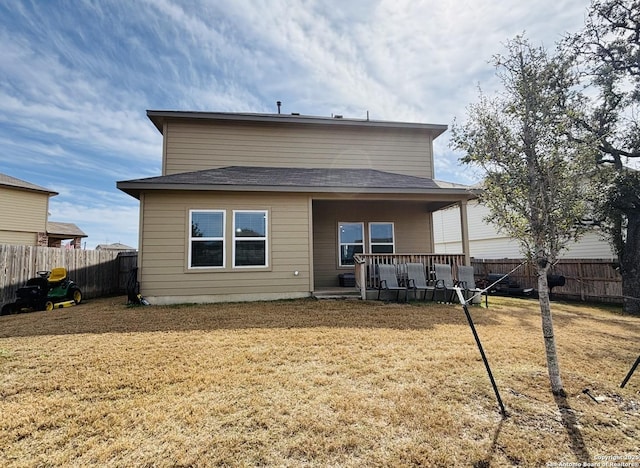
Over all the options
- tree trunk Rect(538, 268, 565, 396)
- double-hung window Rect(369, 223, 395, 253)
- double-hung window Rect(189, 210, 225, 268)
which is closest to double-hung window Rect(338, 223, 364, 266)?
double-hung window Rect(369, 223, 395, 253)

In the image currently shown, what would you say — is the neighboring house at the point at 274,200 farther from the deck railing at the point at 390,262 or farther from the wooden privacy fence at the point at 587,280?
the wooden privacy fence at the point at 587,280

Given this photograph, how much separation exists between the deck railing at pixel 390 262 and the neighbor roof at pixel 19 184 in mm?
18980

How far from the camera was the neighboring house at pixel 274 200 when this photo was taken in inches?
311

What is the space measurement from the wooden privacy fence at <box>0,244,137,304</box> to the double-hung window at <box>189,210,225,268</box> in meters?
5.10

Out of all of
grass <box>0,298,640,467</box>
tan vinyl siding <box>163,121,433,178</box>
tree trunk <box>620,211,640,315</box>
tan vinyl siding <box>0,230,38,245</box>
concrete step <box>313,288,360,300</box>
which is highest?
tan vinyl siding <box>163,121,433,178</box>

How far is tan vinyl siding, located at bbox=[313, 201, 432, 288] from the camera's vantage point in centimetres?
1049

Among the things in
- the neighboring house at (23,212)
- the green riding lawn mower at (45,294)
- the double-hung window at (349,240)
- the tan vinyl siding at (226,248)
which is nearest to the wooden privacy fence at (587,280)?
the double-hung window at (349,240)

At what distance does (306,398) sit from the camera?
2824 millimetres

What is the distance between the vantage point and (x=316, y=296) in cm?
834

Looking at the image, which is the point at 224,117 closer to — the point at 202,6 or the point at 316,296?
the point at 202,6

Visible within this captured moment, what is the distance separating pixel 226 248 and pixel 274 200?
188cm

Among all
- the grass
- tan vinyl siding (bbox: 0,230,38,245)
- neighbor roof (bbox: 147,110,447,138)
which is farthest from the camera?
tan vinyl siding (bbox: 0,230,38,245)

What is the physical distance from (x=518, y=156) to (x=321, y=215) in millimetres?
7630

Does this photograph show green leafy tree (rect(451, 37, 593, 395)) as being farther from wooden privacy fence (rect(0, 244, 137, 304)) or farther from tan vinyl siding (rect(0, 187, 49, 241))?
tan vinyl siding (rect(0, 187, 49, 241))
